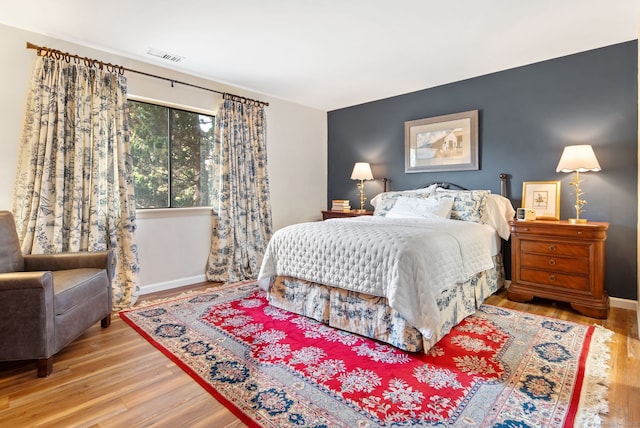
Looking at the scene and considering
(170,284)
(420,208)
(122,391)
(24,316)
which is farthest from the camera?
(170,284)

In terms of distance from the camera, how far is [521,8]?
247 cm

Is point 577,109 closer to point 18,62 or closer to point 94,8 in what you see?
point 94,8

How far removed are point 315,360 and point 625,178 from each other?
10.6ft

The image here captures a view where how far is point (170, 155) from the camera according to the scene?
3809mm

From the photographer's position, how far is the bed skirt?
221 centimetres

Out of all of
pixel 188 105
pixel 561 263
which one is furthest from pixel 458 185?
pixel 188 105

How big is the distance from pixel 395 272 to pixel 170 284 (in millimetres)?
2744

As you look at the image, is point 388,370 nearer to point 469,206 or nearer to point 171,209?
point 469,206

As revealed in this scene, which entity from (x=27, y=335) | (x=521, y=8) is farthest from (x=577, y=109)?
(x=27, y=335)

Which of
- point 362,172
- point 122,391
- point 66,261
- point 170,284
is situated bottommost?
point 122,391

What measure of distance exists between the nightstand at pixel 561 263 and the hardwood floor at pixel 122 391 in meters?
0.43

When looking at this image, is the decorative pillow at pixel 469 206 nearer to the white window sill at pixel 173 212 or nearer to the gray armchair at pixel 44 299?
the white window sill at pixel 173 212

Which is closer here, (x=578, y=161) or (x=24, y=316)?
(x=24, y=316)

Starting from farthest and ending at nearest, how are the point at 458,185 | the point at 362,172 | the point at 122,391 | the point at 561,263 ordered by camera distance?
the point at 362,172
the point at 458,185
the point at 561,263
the point at 122,391
